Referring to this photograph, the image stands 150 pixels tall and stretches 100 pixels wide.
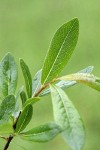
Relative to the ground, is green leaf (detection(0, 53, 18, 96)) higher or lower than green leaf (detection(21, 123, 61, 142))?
higher

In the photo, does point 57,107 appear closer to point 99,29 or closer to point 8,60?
point 8,60

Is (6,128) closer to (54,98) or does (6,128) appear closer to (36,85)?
(54,98)

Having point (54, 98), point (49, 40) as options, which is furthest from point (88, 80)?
point (49, 40)

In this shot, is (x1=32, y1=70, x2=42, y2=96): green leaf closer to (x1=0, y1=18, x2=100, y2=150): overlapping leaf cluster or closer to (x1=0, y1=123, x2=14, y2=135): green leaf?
(x1=0, y1=18, x2=100, y2=150): overlapping leaf cluster

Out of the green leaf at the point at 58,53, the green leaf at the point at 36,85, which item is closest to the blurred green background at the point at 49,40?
the green leaf at the point at 36,85

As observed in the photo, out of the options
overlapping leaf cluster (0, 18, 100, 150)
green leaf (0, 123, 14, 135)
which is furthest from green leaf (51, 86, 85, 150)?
green leaf (0, 123, 14, 135)

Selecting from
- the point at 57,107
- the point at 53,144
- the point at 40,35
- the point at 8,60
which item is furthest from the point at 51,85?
the point at 40,35
